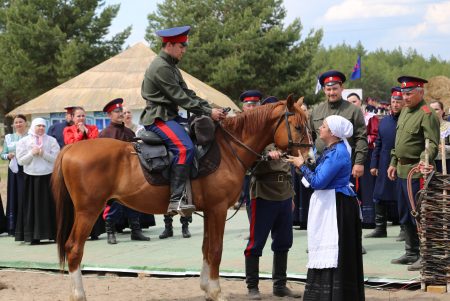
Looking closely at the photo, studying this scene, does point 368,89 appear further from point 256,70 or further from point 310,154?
point 310,154

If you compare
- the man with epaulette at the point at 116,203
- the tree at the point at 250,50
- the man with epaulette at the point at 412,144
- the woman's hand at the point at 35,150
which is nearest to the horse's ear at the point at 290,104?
the man with epaulette at the point at 412,144

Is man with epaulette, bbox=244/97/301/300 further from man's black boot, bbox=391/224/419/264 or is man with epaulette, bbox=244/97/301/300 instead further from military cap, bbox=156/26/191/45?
man's black boot, bbox=391/224/419/264

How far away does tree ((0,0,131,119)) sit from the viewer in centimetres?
3703

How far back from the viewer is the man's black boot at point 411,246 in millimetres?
8109

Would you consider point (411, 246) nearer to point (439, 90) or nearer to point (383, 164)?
point (383, 164)

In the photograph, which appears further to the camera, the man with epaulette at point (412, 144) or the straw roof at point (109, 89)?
the straw roof at point (109, 89)

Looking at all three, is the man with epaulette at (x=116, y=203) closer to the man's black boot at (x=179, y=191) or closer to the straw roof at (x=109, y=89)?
the man's black boot at (x=179, y=191)

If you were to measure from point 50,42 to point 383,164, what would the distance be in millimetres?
30302

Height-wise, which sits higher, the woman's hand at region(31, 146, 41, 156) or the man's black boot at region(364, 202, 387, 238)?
the woman's hand at region(31, 146, 41, 156)

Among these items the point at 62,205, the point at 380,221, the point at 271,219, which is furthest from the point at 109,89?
the point at 271,219

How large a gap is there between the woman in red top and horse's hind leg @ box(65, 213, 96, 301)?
3.58 m

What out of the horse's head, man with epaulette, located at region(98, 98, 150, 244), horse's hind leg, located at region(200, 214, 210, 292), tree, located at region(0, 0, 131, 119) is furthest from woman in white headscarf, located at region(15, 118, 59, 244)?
tree, located at region(0, 0, 131, 119)

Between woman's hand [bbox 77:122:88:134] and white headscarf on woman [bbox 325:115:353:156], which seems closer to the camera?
white headscarf on woman [bbox 325:115:353:156]

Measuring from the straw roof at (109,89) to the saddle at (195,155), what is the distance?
20.1 m
